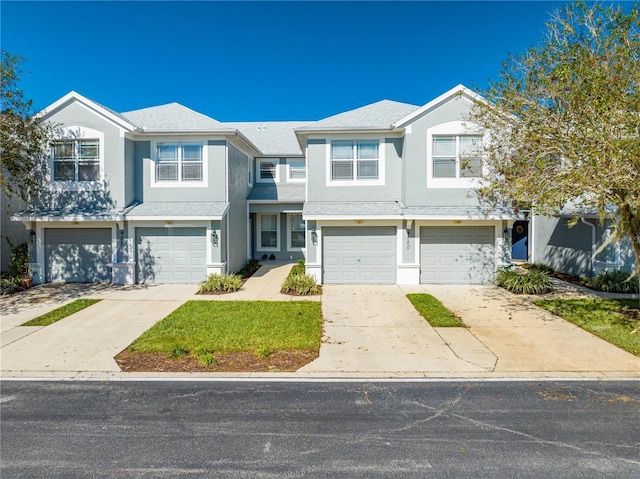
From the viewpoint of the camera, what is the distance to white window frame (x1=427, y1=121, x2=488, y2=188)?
45.4ft

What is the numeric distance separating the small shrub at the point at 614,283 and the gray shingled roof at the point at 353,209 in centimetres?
725

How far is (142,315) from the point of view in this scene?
10234 millimetres

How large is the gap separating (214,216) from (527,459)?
1194 cm

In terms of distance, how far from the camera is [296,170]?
2125 cm

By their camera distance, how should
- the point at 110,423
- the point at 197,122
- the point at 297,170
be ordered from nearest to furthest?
the point at 110,423 < the point at 197,122 < the point at 297,170

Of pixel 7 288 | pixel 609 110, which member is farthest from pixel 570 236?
pixel 7 288

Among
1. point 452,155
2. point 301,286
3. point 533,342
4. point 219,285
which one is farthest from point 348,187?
point 533,342

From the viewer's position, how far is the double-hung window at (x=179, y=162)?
14719mm

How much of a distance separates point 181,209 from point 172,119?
3903 mm

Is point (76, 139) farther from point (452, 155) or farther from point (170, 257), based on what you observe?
point (452, 155)

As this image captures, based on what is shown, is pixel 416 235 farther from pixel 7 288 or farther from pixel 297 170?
pixel 7 288

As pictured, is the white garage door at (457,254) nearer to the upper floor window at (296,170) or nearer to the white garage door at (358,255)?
the white garage door at (358,255)

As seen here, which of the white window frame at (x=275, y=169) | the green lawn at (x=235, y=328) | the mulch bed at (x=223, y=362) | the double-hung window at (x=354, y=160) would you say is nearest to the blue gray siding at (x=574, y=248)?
the double-hung window at (x=354, y=160)

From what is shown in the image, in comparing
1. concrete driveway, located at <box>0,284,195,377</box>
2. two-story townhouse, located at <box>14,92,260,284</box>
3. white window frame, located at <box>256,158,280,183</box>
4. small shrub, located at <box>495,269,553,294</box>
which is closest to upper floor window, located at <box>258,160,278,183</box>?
white window frame, located at <box>256,158,280,183</box>
